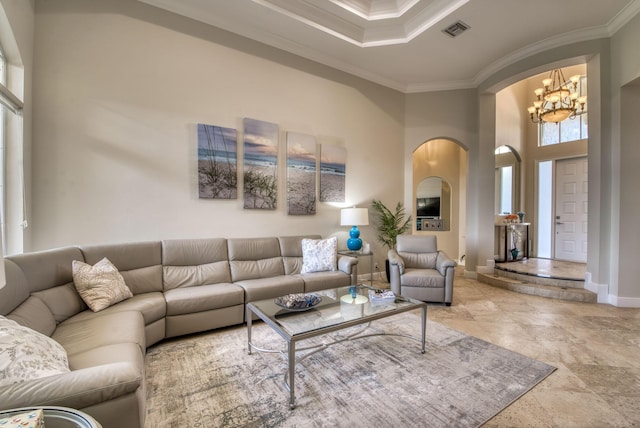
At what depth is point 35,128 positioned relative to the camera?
2703 millimetres

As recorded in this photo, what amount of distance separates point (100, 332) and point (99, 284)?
0.71 m

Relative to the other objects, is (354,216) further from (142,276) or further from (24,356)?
(24,356)

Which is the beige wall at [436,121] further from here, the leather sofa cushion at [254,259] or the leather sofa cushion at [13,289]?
the leather sofa cushion at [13,289]

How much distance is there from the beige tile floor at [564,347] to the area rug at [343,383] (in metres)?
0.14

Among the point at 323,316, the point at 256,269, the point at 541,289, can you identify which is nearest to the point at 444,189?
the point at 541,289

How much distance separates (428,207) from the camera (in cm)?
693

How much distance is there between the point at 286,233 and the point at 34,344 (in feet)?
9.95

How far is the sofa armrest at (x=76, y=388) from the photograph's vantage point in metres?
1.03

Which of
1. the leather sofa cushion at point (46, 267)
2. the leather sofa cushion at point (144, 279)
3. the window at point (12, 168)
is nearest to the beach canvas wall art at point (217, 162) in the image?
the leather sofa cushion at point (144, 279)

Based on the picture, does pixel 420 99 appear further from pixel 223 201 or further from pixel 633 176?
pixel 223 201

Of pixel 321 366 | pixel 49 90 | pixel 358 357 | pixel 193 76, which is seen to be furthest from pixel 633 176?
pixel 49 90

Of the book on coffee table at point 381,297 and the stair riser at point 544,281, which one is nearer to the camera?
the book on coffee table at point 381,297

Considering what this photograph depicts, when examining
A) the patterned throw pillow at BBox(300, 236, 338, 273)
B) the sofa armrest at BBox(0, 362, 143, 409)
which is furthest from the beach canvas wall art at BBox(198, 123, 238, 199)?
the sofa armrest at BBox(0, 362, 143, 409)

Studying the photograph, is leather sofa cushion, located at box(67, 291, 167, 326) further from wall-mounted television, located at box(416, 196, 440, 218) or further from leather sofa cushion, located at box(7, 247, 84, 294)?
wall-mounted television, located at box(416, 196, 440, 218)
